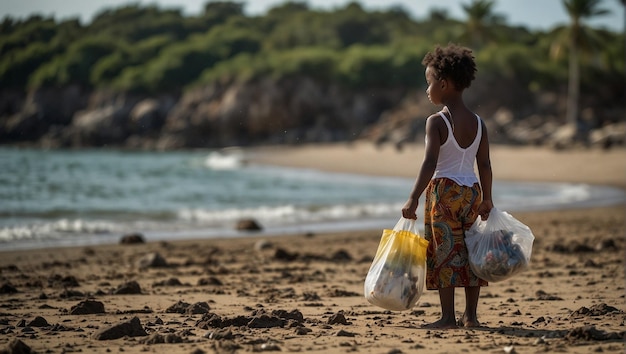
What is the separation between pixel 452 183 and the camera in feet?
15.8

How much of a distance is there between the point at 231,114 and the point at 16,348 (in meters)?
57.1

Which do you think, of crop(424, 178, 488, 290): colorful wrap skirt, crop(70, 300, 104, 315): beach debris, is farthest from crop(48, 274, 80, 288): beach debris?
crop(424, 178, 488, 290): colorful wrap skirt

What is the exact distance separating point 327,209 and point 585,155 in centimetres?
1496

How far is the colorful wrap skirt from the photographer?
4.80m

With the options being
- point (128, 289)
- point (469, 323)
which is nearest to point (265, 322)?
point (469, 323)

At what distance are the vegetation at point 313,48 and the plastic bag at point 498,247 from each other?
3364 centimetres

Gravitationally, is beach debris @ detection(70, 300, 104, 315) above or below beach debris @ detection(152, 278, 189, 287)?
above

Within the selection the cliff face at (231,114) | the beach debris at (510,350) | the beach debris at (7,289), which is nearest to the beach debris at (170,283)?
the beach debris at (7,289)

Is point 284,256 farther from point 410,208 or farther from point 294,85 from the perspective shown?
point 294,85

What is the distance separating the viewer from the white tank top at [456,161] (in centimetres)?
482

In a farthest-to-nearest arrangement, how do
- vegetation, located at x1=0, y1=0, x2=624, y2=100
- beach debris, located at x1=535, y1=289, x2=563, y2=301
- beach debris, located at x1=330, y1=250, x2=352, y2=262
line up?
vegetation, located at x1=0, y1=0, x2=624, y2=100, beach debris, located at x1=330, y1=250, x2=352, y2=262, beach debris, located at x1=535, y1=289, x2=563, y2=301

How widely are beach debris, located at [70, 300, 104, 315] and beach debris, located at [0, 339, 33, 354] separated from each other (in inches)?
53.3

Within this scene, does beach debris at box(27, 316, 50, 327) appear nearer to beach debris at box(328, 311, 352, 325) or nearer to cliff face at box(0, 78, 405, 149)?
beach debris at box(328, 311, 352, 325)

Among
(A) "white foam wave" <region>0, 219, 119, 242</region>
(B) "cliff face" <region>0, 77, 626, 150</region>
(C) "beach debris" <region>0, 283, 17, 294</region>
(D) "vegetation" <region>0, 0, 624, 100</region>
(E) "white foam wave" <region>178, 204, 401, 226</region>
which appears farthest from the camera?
(B) "cliff face" <region>0, 77, 626, 150</region>
